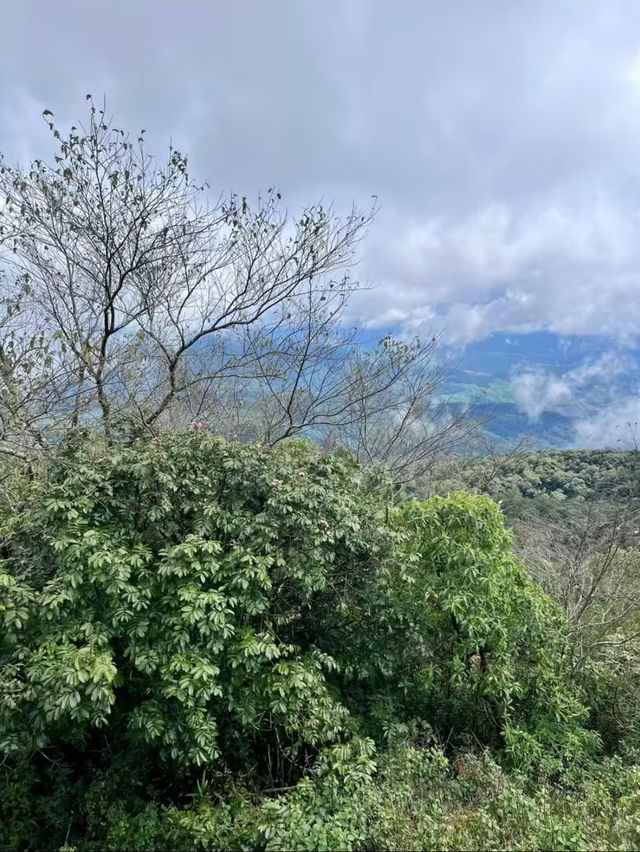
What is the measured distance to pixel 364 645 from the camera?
5.61m

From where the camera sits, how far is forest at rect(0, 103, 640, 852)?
382cm

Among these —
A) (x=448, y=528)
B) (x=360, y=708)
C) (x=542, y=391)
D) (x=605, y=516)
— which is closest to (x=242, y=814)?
(x=360, y=708)

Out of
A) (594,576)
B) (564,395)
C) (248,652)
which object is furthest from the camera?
(564,395)

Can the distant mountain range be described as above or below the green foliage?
above

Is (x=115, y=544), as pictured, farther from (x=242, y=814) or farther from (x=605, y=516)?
(x=605, y=516)

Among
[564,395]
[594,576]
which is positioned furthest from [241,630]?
[564,395]

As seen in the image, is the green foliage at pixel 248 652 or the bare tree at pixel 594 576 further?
the bare tree at pixel 594 576

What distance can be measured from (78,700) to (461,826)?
2.99 meters

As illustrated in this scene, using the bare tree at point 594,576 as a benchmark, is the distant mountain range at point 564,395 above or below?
above

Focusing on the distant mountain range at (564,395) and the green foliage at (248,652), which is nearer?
the green foliage at (248,652)

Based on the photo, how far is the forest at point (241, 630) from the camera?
382cm

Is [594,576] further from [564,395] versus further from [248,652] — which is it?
[564,395]

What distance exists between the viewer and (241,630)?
4.28 meters

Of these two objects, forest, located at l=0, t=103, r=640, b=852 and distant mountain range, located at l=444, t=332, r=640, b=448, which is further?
distant mountain range, located at l=444, t=332, r=640, b=448
